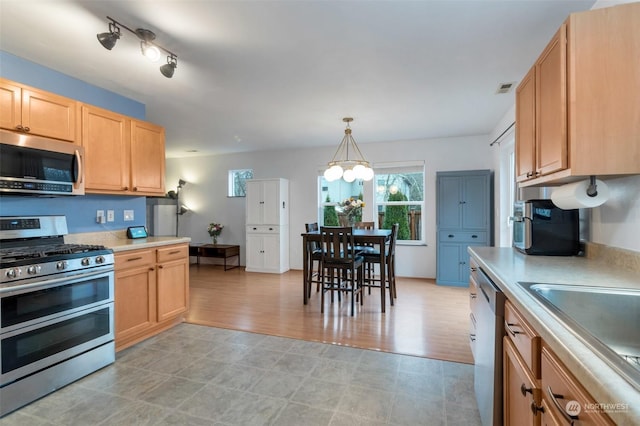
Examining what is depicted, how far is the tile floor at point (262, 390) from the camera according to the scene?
1765 mm

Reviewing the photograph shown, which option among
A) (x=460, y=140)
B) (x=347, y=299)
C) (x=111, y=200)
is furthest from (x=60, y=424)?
(x=460, y=140)

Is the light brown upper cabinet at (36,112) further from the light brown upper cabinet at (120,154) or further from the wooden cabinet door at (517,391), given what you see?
the wooden cabinet door at (517,391)

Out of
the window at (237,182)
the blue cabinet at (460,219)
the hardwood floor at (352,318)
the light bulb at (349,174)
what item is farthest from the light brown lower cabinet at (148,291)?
the blue cabinet at (460,219)

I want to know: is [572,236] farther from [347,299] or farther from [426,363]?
[347,299]

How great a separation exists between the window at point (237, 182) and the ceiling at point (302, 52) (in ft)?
8.57

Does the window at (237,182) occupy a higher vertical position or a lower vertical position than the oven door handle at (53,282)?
higher

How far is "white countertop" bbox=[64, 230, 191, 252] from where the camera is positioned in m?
2.60

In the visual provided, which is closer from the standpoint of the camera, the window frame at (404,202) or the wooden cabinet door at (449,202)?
the wooden cabinet door at (449,202)

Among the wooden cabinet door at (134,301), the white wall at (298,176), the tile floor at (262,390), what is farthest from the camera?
the white wall at (298,176)

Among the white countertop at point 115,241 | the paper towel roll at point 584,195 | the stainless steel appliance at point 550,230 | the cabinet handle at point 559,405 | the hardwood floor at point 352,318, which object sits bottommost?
the hardwood floor at point 352,318

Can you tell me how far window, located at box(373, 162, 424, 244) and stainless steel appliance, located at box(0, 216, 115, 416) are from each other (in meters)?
4.28

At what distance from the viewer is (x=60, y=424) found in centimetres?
171

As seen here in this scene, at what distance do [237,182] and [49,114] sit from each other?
13.9 ft

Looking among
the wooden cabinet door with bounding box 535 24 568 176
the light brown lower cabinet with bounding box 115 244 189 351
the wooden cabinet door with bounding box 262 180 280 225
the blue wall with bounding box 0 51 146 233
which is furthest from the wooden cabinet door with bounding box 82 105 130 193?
the wooden cabinet door with bounding box 535 24 568 176
